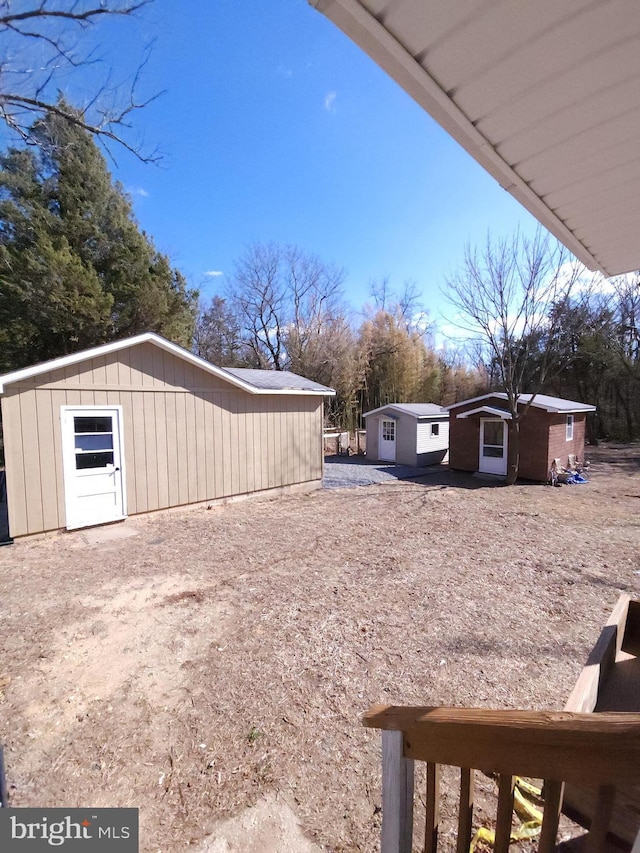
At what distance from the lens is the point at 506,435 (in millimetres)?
11031

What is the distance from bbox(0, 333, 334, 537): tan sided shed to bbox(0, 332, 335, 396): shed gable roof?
0.9 inches

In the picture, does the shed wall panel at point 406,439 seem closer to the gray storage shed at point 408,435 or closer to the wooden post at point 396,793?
the gray storage shed at point 408,435

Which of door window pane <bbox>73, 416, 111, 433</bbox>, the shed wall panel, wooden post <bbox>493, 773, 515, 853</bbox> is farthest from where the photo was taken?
the shed wall panel

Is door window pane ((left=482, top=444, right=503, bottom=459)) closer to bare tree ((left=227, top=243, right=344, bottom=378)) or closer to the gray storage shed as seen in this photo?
the gray storage shed

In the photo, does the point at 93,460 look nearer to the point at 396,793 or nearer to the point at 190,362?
the point at 190,362

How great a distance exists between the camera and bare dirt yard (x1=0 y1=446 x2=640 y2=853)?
1892 millimetres

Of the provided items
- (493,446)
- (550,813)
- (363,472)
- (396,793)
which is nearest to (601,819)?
(550,813)

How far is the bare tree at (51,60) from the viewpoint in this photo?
447 centimetres

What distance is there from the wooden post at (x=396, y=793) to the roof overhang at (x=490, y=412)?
10788 mm

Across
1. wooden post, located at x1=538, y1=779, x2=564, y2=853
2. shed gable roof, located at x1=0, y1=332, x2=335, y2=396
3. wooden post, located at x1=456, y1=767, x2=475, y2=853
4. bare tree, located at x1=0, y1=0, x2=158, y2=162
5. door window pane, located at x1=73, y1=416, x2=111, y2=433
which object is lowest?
wooden post, located at x1=456, y1=767, x2=475, y2=853

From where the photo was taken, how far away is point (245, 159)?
8.83 m

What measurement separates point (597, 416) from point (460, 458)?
12170mm

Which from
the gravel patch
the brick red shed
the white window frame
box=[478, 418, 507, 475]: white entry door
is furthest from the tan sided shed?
the white window frame

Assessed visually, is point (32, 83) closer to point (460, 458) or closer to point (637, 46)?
point (637, 46)
